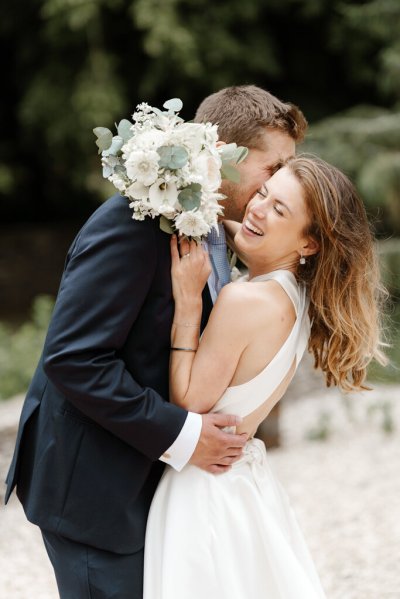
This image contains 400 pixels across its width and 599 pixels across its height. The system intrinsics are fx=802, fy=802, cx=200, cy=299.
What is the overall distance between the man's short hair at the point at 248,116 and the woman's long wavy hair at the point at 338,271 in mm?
208

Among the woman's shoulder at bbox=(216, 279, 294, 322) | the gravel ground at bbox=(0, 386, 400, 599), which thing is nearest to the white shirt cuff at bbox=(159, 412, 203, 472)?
the woman's shoulder at bbox=(216, 279, 294, 322)

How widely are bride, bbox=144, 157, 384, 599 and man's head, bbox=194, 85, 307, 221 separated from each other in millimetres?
180

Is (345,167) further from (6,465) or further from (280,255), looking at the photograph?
(280,255)

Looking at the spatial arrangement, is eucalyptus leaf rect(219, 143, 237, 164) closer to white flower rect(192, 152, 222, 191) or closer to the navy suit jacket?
white flower rect(192, 152, 222, 191)

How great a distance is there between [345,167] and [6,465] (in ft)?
18.2

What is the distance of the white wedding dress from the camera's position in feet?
6.68

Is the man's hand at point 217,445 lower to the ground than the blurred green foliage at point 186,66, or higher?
higher

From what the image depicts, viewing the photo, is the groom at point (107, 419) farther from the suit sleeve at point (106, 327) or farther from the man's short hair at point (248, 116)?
the man's short hair at point (248, 116)

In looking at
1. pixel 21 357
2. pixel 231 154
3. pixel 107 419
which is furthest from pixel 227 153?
pixel 21 357

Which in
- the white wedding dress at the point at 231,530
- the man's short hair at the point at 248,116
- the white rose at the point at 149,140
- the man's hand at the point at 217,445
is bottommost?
the white wedding dress at the point at 231,530

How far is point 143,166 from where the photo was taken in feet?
6.16

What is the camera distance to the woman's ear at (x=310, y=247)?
2213 mm

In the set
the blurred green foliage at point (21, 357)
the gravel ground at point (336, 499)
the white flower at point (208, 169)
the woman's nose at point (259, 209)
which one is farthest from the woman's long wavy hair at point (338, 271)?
the blurred green foliage at point (21, 357)

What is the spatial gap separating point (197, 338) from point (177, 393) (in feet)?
0.48
